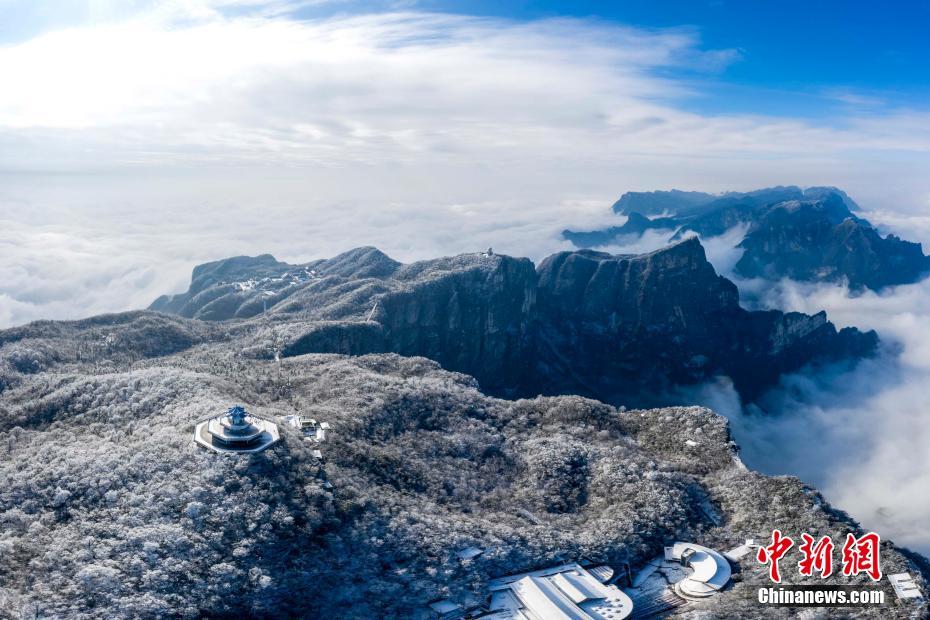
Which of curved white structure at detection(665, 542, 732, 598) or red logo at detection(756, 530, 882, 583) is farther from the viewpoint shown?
curved white structure at detection(665, 542, 732, 598)

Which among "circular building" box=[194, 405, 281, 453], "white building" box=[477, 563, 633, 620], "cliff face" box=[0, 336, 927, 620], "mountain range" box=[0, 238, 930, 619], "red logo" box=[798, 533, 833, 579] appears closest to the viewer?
"cliff face" box=[0, 336, 927, 620]

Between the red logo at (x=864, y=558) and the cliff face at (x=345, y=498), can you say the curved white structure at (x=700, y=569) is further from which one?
the red logo at (x=864, y=558)

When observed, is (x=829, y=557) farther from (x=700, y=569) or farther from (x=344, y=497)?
(x=344, y=497)

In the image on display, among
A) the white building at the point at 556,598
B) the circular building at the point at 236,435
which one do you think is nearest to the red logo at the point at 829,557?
the white building at the point at 556,598

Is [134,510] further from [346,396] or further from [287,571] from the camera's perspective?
[346,396]

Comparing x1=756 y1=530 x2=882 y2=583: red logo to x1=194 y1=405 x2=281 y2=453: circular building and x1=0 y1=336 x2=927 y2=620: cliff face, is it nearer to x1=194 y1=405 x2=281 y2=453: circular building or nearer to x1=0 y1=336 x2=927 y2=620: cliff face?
x1=0 y1=336 x2=927 y2=620: cliff face

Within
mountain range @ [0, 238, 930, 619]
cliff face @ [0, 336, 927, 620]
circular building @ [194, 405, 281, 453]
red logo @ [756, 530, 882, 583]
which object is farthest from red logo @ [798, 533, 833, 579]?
circular building @ [194, 405, 281, 453]

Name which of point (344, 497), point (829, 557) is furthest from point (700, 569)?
point (344, 497)
